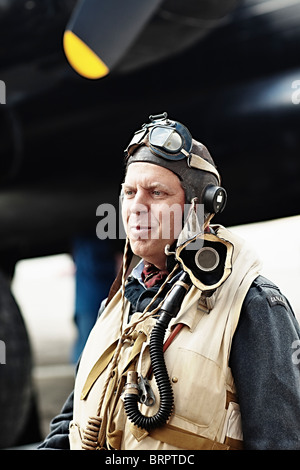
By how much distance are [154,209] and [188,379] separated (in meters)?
0.28

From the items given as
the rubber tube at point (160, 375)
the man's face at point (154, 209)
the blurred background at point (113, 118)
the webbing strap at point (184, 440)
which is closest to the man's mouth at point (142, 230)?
the man's face at point (154, 209)

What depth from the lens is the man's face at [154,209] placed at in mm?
1117

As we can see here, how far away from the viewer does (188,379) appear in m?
1.02

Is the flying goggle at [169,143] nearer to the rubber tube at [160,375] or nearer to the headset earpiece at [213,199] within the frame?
the headset earpiece at [213,199]

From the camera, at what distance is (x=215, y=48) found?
3230mm

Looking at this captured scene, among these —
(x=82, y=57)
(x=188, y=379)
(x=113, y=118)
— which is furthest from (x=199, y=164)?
(x=113, y=118)

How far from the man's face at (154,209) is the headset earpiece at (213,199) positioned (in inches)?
1.6

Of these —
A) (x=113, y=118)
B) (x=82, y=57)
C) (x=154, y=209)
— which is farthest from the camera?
(x=113, y=118)

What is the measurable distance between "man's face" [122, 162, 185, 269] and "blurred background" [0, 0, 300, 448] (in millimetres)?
1520

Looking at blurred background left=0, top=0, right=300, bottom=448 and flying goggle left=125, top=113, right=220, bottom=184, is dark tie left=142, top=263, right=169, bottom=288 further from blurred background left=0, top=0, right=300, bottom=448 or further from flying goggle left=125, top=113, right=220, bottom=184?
blurred background left=0, top=0, right=300, bottom=448

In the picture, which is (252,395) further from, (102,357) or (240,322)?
(102,357)

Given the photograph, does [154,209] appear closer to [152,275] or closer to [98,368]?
[152,275]

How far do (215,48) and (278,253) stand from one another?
1020mm

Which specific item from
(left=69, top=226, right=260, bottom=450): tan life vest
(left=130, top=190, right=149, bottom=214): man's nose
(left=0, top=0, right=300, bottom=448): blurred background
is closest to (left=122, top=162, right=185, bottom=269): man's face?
(left=130, top=190, right=149, bottom=214): man's nose
